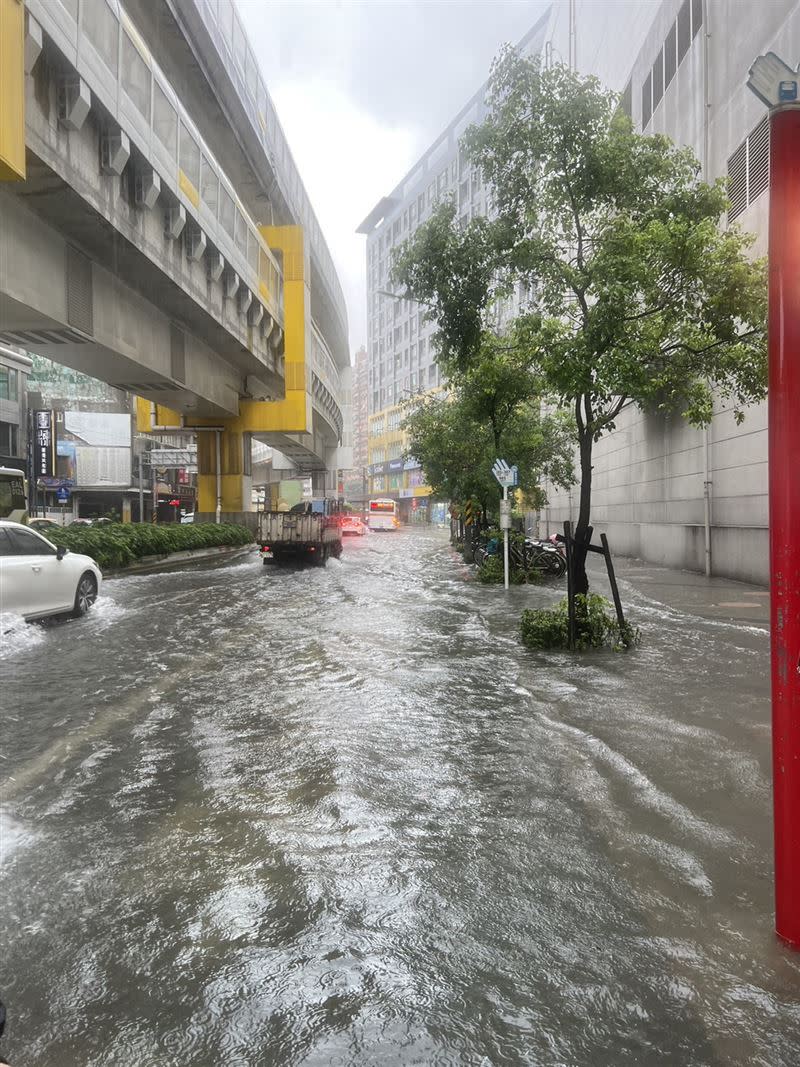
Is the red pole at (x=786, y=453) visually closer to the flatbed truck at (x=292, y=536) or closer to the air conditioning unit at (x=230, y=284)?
the flatbed truck at (x=292, y=536)

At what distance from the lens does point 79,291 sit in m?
16.3

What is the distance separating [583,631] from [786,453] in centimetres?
750

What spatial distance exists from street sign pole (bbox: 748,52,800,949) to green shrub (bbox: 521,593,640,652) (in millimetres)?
7198

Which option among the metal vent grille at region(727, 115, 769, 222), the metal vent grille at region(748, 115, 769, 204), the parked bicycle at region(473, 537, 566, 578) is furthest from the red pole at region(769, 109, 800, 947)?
the parked bicycle at region(473, 537, 566, 578)

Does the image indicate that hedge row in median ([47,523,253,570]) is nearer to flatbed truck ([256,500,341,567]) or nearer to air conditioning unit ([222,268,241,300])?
flatbed truck ([256,500,341,567])

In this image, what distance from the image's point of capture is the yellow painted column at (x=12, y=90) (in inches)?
428

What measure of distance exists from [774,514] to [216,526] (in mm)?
32180

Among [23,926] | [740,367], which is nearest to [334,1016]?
[23,926]

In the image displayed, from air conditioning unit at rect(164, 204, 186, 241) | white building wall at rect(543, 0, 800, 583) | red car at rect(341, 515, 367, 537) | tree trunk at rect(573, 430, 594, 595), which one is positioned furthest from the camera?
red car at rect(341, 515, 367, 537)

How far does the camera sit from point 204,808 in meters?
4.58

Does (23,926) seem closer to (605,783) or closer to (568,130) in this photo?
(605,783)

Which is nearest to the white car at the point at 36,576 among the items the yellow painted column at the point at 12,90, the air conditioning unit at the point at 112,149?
the yellow painted column at the point at 12,90

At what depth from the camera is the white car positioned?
11000mm

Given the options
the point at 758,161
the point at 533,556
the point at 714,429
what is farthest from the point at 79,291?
the point at 714,429
